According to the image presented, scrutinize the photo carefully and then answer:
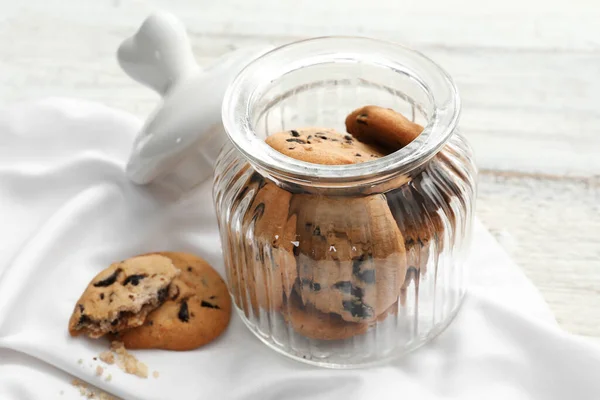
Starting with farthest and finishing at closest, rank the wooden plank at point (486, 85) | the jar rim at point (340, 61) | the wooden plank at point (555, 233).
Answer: the wooden plank at point (486, 85)
the wooden plank at point (555, 233)
the jar rim at point (340, 61)

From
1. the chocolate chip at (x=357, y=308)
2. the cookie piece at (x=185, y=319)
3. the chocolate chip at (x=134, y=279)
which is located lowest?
the cookie piece at (x=185, y=319)

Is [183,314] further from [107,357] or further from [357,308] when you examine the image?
[357,308]

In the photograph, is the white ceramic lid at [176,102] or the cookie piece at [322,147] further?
the white ceramic lid at [176,102]

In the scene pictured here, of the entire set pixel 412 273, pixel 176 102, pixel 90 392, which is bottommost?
pixel 90 392

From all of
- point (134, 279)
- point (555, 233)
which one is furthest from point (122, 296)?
point (555, 233)

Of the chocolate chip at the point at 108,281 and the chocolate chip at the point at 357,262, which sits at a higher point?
the chocolate chip at the point at 357,262

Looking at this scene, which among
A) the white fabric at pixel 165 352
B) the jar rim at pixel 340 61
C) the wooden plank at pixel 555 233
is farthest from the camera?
the wooden plank at pixel 555 233

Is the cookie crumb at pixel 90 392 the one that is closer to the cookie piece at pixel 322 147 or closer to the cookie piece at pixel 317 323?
the cookie piece at pixel 317 323

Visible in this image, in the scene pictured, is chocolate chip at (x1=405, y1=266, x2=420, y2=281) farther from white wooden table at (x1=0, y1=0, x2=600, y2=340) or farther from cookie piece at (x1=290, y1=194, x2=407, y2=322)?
white wooden table at (x1=0, y1=0, x2=600, y2=340)

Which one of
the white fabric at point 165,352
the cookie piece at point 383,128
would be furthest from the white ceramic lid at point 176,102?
the cookie piece at point 383,128
